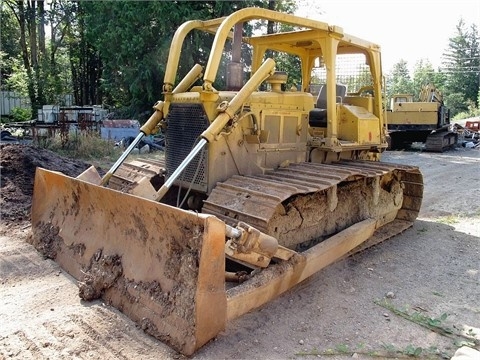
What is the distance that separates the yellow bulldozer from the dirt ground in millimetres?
159

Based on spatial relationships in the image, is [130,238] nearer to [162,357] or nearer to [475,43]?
[162,357]

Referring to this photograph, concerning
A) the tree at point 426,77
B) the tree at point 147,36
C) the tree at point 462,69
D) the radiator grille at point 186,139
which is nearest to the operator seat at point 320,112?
the radiator grille at point 186,139

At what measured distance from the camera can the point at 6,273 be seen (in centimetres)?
431

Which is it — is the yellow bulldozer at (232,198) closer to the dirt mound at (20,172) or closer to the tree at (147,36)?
the dirt mound at (20,172)

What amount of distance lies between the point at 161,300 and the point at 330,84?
3.27 metres

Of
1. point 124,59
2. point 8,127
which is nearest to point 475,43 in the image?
point 124,59

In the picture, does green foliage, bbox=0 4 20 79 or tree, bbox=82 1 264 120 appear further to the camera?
green foliage, bbox=0 4 20 79

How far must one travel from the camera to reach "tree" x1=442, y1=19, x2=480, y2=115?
5253 centimetres

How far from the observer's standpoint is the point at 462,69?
58125 mm

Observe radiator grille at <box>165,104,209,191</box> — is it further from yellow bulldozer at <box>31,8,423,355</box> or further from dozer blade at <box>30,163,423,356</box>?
dozer blade at <box>30,163,423,356</box>

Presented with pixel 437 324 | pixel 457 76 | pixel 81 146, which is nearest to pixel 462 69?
pixel 457 76

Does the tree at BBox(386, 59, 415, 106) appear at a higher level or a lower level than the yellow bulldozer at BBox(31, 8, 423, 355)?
higher

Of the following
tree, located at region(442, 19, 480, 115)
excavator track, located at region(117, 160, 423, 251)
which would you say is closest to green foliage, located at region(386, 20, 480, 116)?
tree, located at region(442, 19, 480, 115)

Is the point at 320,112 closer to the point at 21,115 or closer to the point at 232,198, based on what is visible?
the point at 232,198
